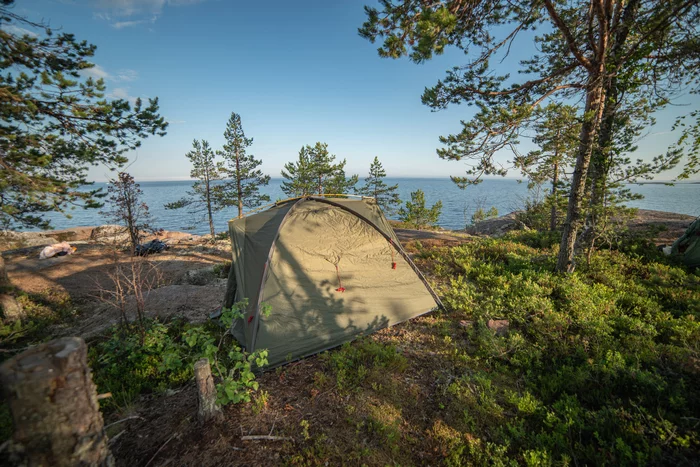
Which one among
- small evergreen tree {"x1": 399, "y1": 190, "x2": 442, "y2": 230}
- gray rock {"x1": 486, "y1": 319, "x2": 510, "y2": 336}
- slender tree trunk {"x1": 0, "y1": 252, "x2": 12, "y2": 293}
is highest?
small evergreen tree {"x1": 399, "y1": 190, "x2": 442, "y2": 230}

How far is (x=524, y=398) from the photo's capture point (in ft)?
12.9

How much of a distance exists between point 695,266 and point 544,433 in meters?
9.07

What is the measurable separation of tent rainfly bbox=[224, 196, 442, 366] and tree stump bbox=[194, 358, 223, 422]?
136cm

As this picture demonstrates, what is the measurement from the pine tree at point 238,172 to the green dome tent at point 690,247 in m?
23.6

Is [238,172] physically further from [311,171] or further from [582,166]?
[582,166]

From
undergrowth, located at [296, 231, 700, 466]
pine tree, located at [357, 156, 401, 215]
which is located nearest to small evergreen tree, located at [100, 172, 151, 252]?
undergrowth, located at [296, 231, 700, 466]

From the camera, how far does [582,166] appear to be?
7090mm

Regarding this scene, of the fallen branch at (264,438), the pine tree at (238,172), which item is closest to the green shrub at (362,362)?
the fallen branch at (264,438)

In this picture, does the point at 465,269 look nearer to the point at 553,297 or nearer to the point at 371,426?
the point at 553,297

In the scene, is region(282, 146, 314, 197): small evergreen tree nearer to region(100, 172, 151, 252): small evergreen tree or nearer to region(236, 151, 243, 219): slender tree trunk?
region(236, 151, 243, 219): slender tree trunk

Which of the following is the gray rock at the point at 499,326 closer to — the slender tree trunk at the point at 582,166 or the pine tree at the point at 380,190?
the slender tree trunk at the point at 582,166

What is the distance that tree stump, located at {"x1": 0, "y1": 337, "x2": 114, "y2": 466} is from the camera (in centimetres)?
180

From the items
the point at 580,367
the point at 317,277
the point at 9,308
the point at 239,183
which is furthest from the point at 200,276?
the point at 239,183

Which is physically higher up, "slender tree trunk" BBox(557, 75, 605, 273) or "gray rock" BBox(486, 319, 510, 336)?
"slender tree trunk" BBox(557, 75, 605, 273)
